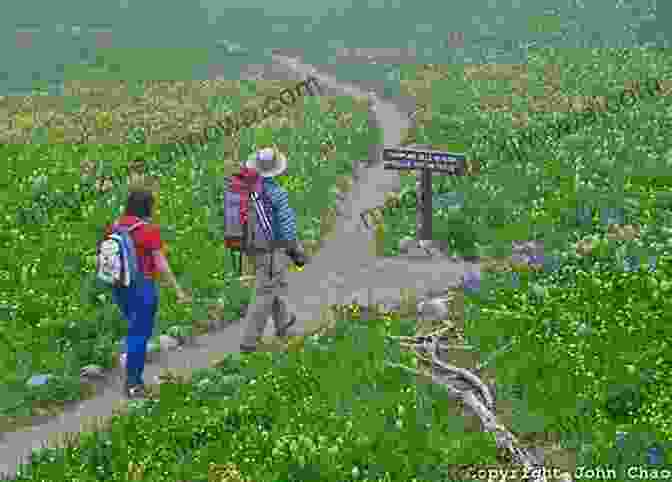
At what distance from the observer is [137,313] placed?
12344mm

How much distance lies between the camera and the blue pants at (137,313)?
40.3 ft

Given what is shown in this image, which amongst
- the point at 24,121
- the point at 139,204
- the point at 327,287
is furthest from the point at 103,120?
the point at 139,204

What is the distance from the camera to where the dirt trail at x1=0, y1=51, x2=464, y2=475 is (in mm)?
12094

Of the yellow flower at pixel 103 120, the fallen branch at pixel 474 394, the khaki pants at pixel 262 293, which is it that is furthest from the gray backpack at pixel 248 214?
the yellow flower at pixel 103 120

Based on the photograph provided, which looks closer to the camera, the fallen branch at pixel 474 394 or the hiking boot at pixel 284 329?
the fallen branch at pixel 474 394

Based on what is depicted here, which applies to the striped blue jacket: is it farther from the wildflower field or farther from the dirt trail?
the dirt trail

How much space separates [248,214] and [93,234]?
696 centimetres

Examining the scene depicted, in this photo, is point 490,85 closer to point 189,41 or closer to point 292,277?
point 292,277

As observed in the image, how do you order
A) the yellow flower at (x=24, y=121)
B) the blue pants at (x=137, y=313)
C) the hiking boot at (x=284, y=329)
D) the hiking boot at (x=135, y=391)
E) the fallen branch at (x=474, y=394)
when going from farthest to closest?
the yellow flower at (x=24, y=121), the hiking boot at (x=284, y=329), the hiking boot at (x=135, y=391), the blue pants at (x=137, y=313), the fallen branch at (x=474, y=394)

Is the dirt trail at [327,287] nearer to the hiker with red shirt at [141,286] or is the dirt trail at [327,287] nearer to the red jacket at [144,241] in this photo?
the hiker with red shirt at [141,286]

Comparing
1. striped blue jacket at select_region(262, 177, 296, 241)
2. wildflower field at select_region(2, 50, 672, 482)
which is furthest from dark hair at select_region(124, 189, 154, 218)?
wildflower field at select_region(2, 50, 672, 482)

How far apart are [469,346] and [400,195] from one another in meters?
11.0

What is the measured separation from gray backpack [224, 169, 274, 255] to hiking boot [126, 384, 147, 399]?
8.20 feet

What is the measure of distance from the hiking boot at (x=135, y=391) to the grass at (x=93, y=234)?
820 mm
